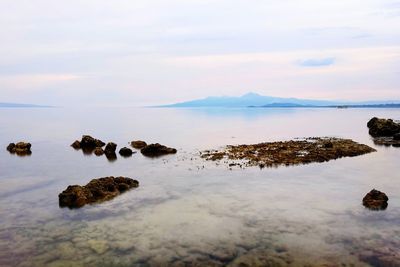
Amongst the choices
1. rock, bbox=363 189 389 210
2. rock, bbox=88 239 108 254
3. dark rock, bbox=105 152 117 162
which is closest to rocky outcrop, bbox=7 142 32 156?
dark rock, bbox=105 152 117 162

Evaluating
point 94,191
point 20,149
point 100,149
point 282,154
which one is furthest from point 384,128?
point 20,149

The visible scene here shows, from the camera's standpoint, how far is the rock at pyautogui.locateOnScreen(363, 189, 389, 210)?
26.6 m

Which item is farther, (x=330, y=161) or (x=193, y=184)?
(x=330, y=161)

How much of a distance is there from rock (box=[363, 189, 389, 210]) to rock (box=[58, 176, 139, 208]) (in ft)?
63.2

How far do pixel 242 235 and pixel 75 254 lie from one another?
890cm

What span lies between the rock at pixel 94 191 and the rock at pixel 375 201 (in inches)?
758

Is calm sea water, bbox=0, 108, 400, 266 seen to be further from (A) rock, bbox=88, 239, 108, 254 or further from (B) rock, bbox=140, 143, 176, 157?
(B) rock, bbox=140, 143, 176, 157

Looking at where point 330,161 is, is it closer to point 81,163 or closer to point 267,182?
point 267,182

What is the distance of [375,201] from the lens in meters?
27.0

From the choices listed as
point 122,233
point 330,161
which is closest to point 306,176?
point 330,161

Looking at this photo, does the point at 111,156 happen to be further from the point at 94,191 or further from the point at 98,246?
the point at 98,246

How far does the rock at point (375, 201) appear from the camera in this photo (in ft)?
87.1

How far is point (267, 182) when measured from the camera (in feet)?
115

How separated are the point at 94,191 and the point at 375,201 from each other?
21.2m
